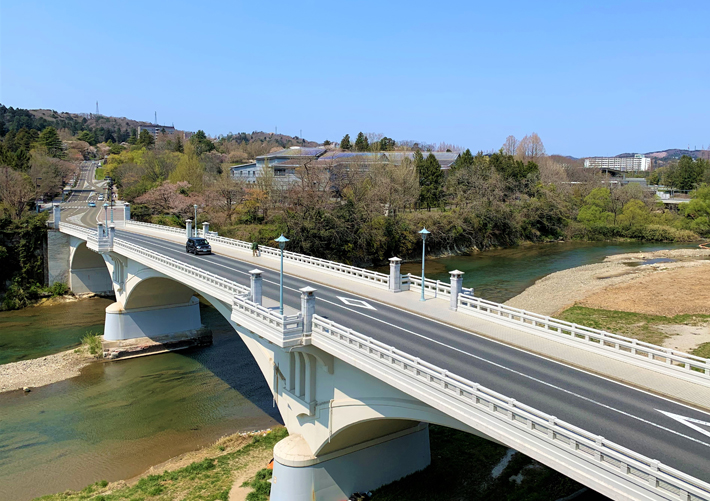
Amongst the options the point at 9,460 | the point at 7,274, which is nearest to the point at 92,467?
the point at 9,460

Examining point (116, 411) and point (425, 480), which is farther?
point (116, 411)

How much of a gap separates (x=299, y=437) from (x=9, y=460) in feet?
49.6

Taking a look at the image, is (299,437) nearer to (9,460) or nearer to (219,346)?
(9,460)

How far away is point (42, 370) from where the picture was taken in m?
35.4

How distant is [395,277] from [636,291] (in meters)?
30.2

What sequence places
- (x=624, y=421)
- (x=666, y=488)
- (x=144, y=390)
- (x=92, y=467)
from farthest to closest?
(x=144, y=390) < (x=92, y=467) < (x=624, y=421) < (x=666, y=488)

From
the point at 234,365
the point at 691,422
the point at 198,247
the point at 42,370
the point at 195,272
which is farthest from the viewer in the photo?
the point at 198,247

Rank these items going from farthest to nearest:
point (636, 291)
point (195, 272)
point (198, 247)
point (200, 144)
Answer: point (200, 144), point (636, 291), point (198, 247), point (195, 272)

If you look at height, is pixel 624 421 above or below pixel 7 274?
above

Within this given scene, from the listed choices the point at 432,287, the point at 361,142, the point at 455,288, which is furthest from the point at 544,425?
the point at 361,142

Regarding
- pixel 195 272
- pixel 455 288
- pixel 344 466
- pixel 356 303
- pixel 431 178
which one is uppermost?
pixel 431 178

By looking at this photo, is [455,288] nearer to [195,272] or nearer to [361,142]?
[195,272]

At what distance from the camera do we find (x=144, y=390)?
33125 millimetres

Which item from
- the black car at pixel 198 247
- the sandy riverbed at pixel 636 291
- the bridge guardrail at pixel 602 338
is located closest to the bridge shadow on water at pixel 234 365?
the black car at pixel 198 247
